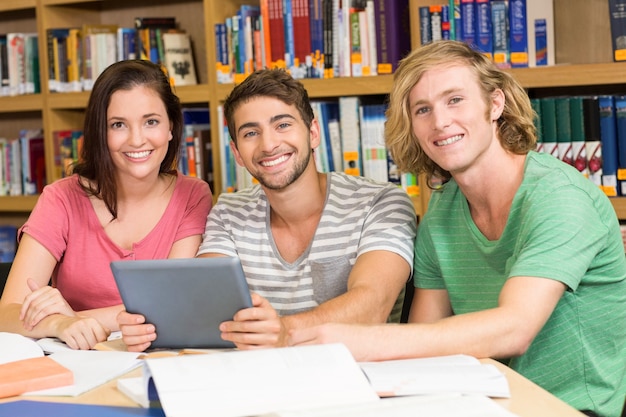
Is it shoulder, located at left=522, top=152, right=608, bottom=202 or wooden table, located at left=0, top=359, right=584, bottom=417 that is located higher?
shoulder, located at left=522, top=152, right=608, bottom=202

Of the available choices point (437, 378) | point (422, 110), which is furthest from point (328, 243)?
point (437, 378)

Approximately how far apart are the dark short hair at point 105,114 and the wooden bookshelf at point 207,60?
0.85 meters

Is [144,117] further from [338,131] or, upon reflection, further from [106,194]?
[338,131]

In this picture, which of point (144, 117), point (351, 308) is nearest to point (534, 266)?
point (351, 308)

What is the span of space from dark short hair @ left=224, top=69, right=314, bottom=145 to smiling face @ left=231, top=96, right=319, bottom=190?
13 millimetres

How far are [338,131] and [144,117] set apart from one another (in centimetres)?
99

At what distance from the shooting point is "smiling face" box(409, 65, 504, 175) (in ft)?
6.21

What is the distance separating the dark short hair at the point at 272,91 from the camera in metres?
2.18

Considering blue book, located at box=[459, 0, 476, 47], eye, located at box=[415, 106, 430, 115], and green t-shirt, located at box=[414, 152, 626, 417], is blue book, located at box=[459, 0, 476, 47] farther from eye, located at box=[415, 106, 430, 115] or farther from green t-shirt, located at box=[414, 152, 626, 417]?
green t-shirt, located at box=[414, 152, 626, 417]

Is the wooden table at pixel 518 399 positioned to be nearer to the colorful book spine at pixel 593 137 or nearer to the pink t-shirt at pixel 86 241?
the pink t-shirt at pixel 86 241

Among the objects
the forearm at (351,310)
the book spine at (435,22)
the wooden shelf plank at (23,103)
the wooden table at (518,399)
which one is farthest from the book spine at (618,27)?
the wooden shelf plank at (23,103)

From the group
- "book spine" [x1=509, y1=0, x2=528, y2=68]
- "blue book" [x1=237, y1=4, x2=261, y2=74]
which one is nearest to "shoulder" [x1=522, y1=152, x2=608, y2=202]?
"book spine" [x1=509, y1=0, x2=528, y2=68]

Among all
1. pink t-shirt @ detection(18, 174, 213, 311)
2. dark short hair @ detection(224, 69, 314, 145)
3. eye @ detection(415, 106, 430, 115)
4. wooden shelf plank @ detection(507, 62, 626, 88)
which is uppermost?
wooden shelf plank @ detection(507, 62, 626, 88)

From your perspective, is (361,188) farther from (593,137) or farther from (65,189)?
(593,137)
